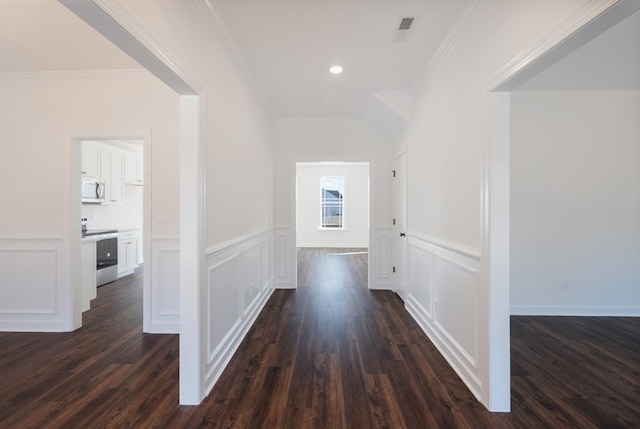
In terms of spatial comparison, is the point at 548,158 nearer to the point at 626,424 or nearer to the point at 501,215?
the point at 501,215

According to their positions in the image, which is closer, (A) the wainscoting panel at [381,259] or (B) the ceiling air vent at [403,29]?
(B) the ceiling air vent at [403,29]

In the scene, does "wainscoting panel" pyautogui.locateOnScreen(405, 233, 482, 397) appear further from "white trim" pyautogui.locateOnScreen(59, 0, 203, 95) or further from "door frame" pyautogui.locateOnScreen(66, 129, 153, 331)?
"door frame" pyautogui.locateOnScreen(66, 129, 153, 331)

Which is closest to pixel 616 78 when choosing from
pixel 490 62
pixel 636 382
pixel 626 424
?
pixel 490 62

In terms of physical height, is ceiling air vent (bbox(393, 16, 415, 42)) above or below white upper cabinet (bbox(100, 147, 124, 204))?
above

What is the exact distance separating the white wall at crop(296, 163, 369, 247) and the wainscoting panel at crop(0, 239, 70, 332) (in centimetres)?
680

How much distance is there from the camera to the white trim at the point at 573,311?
3434 millimetres

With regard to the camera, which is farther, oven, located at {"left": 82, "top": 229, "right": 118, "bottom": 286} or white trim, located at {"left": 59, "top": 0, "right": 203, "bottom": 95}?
oven, located at {"left": 82, "top": 229, "right": 118, "bottom": 286}

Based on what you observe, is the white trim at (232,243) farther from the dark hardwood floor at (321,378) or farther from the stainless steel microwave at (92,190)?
the stainless steel microwave at (92,190)

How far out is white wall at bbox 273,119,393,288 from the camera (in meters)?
4.73

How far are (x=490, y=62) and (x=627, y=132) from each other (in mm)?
2908

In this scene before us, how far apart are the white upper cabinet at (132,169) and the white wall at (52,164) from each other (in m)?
2.66

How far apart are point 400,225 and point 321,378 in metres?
2.64

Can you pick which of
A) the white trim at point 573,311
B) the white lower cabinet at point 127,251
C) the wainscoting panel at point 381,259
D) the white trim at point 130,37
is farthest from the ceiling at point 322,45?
the white lower cabinet at point 127,251

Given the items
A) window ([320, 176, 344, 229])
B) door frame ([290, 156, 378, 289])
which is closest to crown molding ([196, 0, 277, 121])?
door frame ([290, 156, 378, 289])
